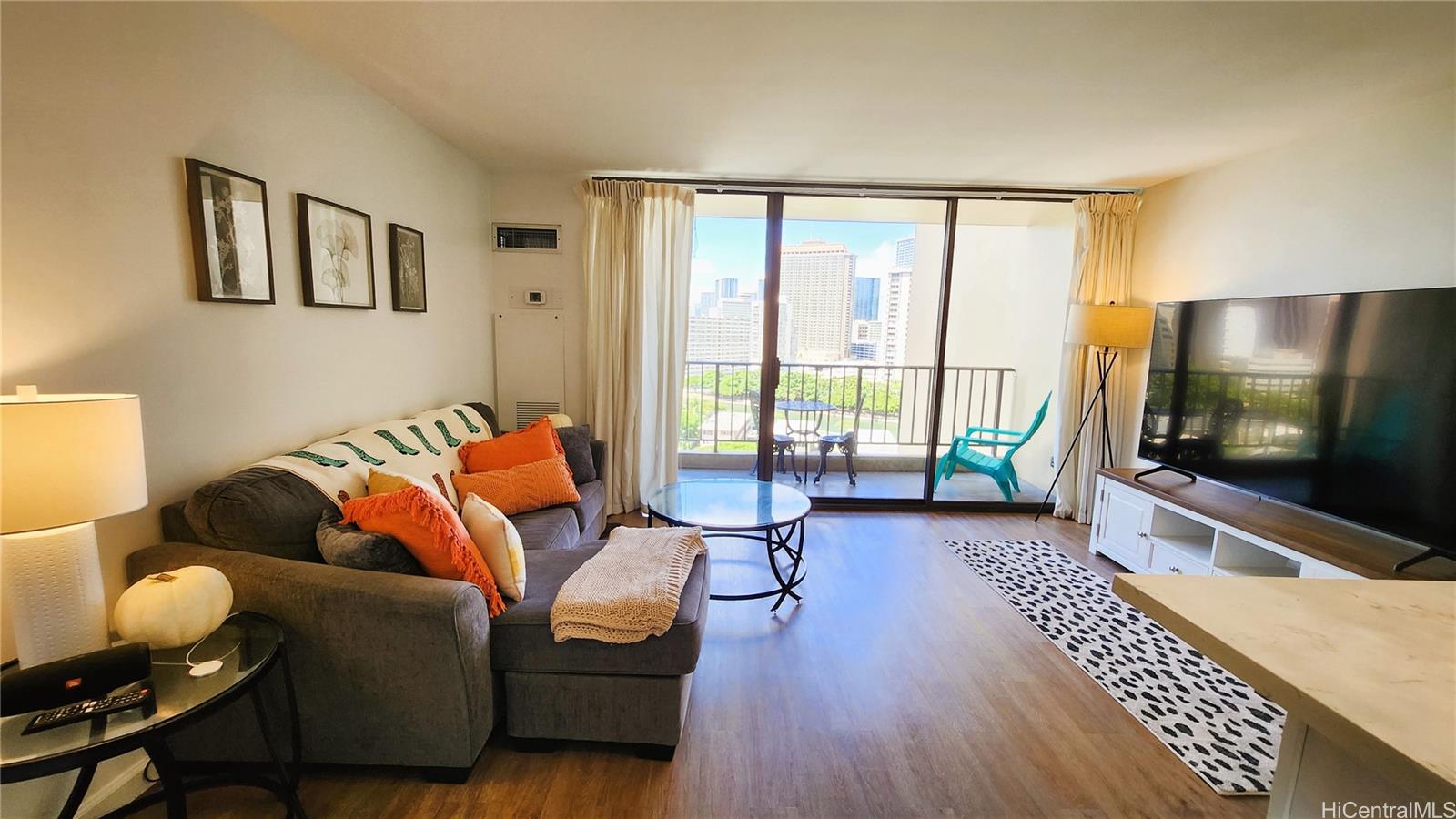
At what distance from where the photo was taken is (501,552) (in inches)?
67.2

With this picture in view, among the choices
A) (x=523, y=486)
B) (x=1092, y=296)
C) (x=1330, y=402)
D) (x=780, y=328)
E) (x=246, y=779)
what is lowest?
(x=246, y=779)

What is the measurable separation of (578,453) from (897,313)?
3.14m

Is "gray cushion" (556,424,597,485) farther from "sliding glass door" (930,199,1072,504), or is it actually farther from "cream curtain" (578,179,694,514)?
"sliding glass door" (930,199,1072,504)

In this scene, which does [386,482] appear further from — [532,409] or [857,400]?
[857,400]

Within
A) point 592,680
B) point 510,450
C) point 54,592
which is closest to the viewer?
point 54,592

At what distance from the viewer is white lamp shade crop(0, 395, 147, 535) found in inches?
40.5

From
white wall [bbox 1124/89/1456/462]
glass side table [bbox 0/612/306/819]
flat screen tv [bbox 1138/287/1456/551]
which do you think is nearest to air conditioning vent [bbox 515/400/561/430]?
glass side table [bbox 0/612/306/819]

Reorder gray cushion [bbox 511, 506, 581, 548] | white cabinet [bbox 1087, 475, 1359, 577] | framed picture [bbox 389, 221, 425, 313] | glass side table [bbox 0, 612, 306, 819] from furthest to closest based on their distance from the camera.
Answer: framed picture [bbox 389, 221, 425, 313] → white cabinet [bbox 1087, 475, 1359, 577] → gray cushion [bbox 511, 506, 581, 548] → glass side table [bbox 0, 612, 306, 819]

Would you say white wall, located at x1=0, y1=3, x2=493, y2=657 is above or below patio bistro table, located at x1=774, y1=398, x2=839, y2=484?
above

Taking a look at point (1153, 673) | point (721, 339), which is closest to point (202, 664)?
point (1153, 673)

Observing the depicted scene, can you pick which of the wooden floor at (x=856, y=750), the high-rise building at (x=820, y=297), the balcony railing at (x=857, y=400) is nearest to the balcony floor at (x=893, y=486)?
the balcony railing at (x=857, y=400)

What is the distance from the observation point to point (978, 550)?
3361 millimetres

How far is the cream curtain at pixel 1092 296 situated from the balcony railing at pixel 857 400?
1.25 m

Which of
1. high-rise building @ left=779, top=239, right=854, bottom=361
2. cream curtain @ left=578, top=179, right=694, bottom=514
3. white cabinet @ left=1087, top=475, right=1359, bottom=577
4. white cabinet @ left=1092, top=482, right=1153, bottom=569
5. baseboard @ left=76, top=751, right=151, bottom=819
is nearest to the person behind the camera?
baseboard @ left=76, top=751, right=151, bottom=819
